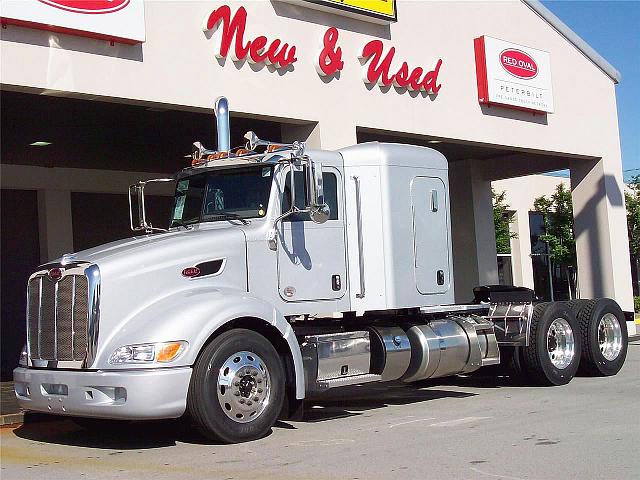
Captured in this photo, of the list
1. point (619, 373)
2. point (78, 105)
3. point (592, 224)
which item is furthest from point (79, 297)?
point (592, 224)

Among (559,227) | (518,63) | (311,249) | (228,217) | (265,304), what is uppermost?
(518,63)

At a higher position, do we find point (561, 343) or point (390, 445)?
point (561, 343)

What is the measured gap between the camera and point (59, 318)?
28.8 ft

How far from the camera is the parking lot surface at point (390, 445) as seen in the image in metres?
7.18

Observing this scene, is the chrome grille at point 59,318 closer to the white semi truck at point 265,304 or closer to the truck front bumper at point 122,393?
the white semi truck at point 265,304

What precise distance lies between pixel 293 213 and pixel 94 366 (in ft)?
8.83

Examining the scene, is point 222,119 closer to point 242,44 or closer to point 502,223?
point 242,44

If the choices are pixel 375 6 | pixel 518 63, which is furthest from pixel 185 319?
pixel 518 63

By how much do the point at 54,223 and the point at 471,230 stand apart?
1061cm

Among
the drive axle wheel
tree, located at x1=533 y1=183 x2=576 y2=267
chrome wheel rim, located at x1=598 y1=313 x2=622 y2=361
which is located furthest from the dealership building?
tree, located at x1=533 y1=183 x2=576 y2=267

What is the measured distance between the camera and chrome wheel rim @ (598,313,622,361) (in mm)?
13789

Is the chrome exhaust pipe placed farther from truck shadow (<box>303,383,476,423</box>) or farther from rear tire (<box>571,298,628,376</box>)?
rear tire (<box>571,298,628,376</box>)

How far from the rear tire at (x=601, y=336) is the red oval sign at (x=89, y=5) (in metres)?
7.76

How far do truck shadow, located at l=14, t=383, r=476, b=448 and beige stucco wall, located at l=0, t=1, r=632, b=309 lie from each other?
4013 mm
